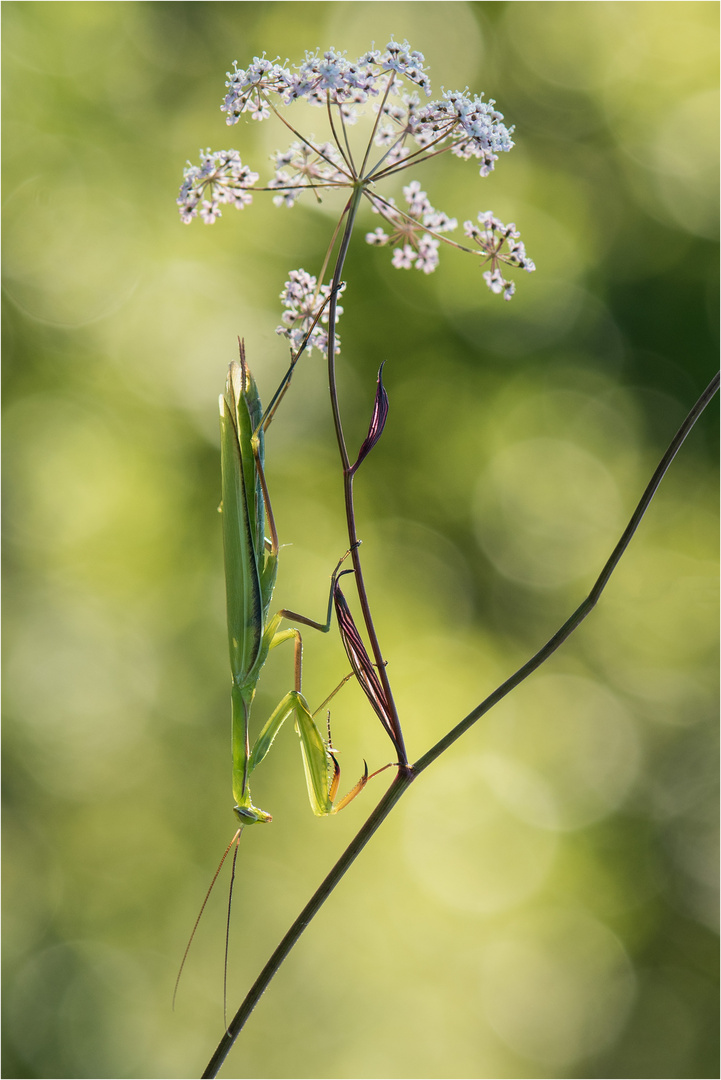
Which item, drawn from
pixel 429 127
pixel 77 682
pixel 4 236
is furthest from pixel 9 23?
pixel 429 127

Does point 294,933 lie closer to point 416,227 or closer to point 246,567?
point 246,567

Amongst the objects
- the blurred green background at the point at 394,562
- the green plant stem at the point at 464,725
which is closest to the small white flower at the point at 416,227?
the green plant stem at the point at 464,725

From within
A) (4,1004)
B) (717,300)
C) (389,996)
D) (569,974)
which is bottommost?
(4,1004)

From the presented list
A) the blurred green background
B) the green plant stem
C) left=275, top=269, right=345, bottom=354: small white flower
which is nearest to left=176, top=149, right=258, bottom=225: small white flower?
left=275, top=269, right=345, bottom=354: small white flower

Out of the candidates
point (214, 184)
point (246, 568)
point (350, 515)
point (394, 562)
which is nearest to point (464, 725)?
point (350, 515)

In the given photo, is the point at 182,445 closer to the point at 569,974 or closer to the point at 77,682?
the point at 77,682

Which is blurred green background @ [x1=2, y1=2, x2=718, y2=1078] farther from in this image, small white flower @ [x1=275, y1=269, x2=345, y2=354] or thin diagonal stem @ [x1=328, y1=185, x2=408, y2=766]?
thin diagonal stem @ [x1=328, y1=185, x2=408, y2=766]

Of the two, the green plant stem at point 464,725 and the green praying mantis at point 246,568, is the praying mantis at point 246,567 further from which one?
the green plant stem at point 464,725

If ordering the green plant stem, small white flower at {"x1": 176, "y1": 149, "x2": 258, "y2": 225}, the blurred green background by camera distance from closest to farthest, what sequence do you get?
the green plant stem → small white flower at {"x1": 176, "y1": 149, "x2": 258, "y2": 225} → the blurred green background
